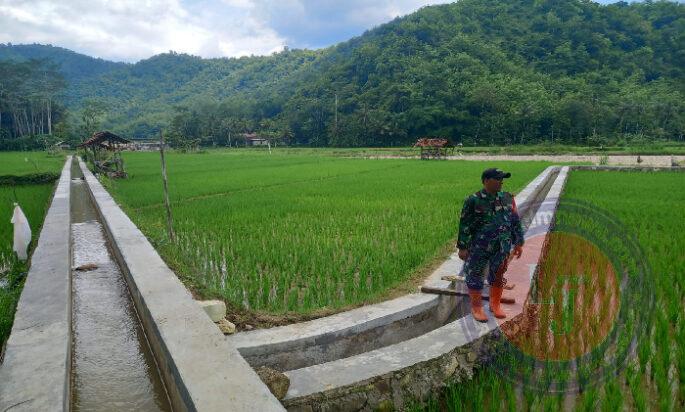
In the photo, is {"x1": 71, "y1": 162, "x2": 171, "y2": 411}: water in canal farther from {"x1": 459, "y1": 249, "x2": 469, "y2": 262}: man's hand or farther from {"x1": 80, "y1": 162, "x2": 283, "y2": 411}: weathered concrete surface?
{"x1": 459, "y1": 249, "x2": 469, "y2": 262}: man's hand

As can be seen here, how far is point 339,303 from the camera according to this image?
140 inches

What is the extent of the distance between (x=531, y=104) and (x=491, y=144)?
225 inches

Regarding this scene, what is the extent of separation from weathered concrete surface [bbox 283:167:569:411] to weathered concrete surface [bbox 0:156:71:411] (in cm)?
106

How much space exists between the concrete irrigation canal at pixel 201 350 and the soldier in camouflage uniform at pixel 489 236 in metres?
0.21

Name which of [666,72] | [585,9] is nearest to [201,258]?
[666,72]

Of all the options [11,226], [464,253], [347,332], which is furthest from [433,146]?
[347,332]

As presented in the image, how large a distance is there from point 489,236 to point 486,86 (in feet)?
164

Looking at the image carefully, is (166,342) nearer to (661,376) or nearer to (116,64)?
(661,376)

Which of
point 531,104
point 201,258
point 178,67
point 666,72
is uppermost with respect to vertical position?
point 178,67

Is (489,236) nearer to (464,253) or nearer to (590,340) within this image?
(464,253)

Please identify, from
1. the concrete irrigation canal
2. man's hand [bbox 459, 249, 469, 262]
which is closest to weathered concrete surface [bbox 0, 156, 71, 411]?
the concrete irrigation canal

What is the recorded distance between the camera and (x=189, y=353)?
217 centimetres

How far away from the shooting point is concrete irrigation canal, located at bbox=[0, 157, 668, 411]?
78.3 inches

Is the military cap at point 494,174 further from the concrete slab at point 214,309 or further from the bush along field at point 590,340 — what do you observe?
the concrete slab at point 214,309
